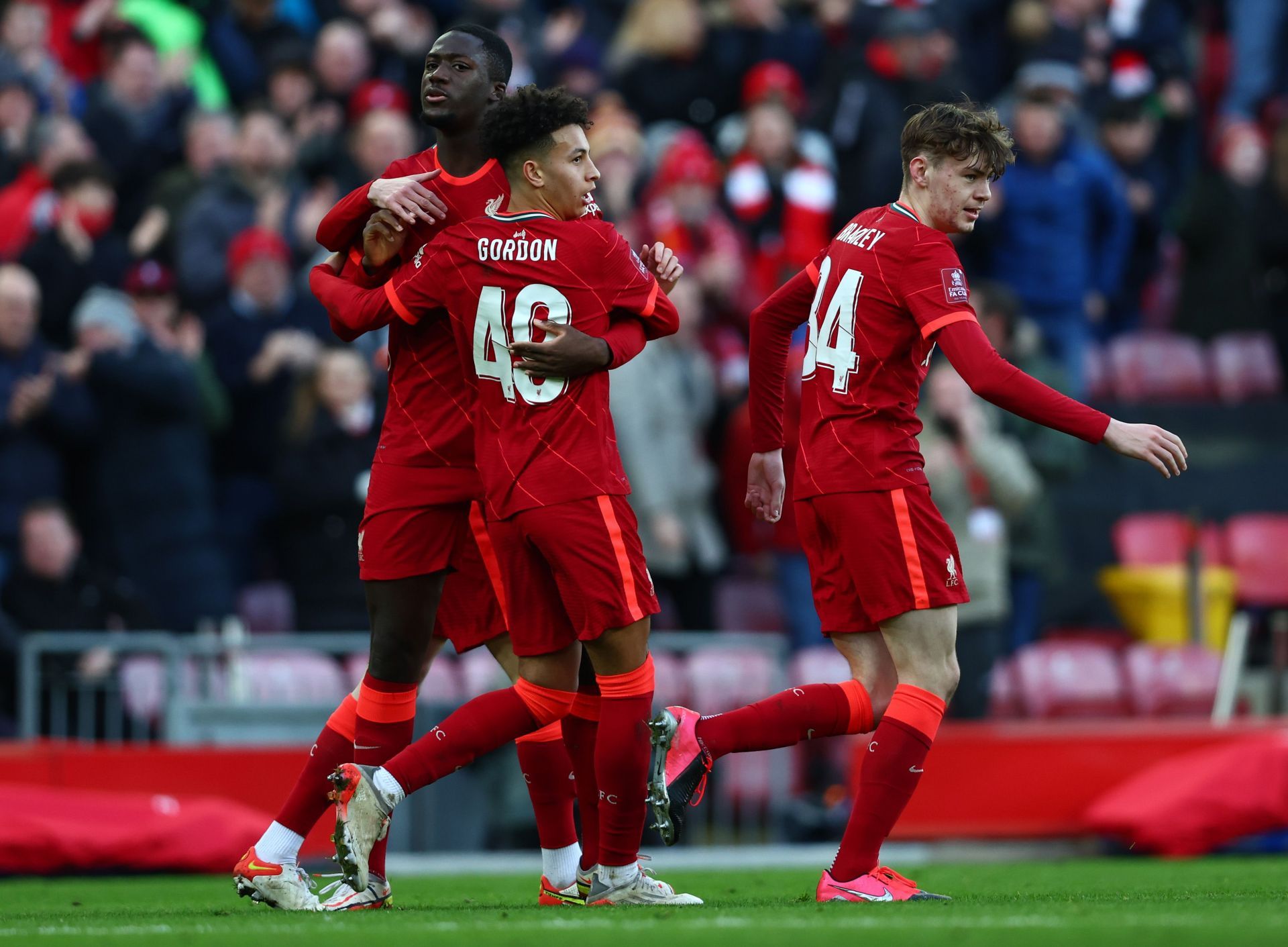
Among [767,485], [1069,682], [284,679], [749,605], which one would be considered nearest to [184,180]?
[284,679]

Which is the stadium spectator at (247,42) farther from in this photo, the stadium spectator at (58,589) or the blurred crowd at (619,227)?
the stadium spectator at (58,589)

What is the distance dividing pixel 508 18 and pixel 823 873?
391 inches

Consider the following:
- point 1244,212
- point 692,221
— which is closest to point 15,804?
point 692,221

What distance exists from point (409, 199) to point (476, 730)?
1.65 m

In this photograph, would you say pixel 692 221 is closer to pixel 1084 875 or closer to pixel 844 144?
pixel 844 144

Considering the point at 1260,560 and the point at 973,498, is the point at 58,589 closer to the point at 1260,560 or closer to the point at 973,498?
the point at 973,498

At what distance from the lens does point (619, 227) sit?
12289mm

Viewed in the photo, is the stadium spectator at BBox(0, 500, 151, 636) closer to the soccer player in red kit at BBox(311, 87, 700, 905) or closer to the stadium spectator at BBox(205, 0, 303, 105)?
the stadium spectator at BBox(205, 0, 303, 105)

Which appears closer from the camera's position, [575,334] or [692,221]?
[575,334]

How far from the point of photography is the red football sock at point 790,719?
6.42 metres

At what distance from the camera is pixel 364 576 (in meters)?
6.50

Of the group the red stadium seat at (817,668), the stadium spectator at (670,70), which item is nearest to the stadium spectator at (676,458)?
the red stadium seat at (817,668)

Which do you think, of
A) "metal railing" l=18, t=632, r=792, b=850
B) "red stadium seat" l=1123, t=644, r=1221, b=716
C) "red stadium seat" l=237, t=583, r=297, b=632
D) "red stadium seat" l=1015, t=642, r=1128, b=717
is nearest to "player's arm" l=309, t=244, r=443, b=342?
"metal railing" l=18, t=632, r=792, b=850

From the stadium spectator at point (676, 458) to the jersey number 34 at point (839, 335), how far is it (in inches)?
198
